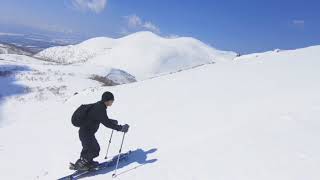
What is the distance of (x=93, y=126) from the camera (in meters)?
11.1

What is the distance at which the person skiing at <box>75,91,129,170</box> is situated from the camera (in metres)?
10.9

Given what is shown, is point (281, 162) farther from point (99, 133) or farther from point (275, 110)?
point (99, 133)

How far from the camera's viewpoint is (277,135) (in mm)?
11320

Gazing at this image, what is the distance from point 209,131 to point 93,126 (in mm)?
4169

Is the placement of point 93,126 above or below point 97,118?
below

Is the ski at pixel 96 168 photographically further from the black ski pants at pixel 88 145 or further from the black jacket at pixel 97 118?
the black jacket at pixel 97 118

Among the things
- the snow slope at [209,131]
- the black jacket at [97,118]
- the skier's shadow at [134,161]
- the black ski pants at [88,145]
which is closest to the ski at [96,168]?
the skier's shadow at [134,161]

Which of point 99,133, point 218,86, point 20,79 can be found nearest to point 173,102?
point 218,86

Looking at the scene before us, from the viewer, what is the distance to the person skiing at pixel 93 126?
35.6ft

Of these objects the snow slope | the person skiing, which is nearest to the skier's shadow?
the snow slope

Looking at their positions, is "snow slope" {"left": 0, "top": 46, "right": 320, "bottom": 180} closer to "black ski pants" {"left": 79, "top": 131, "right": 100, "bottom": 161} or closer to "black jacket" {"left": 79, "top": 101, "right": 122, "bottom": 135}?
"black ski pants" {"left": 79, "top": 131, "right": 100, "bottom": 161}

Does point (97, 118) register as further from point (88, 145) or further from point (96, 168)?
point (96, 168)

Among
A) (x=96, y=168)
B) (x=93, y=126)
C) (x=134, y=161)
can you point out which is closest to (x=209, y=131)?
(x=134, y=161)

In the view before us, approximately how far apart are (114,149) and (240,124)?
4.72 metres
